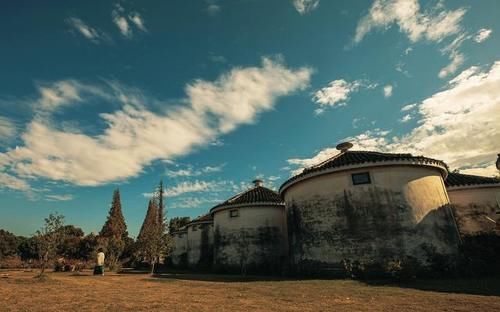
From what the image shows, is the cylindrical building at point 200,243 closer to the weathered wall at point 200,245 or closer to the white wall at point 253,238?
the weathered wall at point 200,245

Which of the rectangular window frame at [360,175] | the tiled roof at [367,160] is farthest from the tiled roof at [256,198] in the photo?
the rectangular window frame at [360,175]

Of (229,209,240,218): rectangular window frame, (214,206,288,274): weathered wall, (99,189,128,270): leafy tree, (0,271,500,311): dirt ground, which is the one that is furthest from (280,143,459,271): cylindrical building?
(99,189,128,270): leafy tree

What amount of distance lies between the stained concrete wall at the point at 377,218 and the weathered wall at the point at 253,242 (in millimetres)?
6692

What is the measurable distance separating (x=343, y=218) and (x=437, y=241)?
4707mm

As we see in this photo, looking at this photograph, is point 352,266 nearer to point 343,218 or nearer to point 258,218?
point 343,218

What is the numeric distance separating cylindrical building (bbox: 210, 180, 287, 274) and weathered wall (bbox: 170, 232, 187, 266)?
61.3 ft

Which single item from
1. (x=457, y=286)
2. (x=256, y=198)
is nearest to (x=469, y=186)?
(x=457, y=286)

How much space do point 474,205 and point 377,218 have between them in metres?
11.5

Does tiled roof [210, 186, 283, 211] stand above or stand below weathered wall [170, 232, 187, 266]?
above

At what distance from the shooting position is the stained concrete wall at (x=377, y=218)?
15.4m

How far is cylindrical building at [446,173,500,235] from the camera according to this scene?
2155 centimetres

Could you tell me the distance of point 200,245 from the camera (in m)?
36.1

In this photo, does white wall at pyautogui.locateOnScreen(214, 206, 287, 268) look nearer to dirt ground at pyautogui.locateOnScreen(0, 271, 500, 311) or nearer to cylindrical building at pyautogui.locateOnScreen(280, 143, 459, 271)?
cylindrical building at pyautogui.locateOnScreen(280, 143, 459, 271)

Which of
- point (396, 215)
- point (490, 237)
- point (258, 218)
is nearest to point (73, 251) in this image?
point (258, 218)
